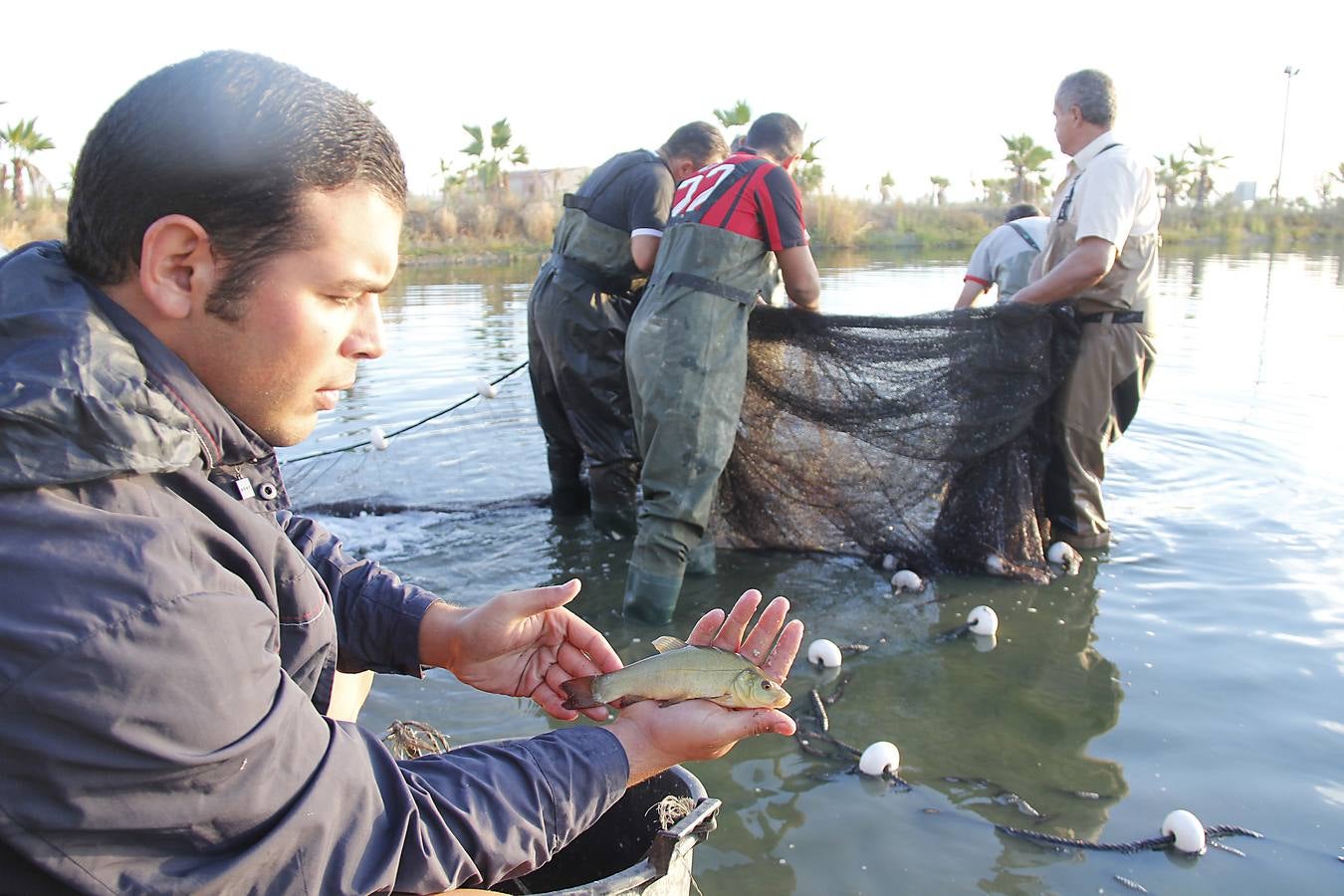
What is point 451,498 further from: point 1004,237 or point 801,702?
point 1004,237

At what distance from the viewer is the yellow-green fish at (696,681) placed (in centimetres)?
264

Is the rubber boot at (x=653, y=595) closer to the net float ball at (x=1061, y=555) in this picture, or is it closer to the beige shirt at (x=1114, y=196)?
the net float ball at (x=1061, y=555)

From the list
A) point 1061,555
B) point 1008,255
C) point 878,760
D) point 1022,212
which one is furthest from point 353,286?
point 1022,212

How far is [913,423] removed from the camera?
21.4 feet

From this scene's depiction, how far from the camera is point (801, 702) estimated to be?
4.79 m

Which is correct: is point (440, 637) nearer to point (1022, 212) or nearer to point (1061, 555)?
point (1061, 555)

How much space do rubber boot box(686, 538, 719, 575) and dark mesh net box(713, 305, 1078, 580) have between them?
598mm

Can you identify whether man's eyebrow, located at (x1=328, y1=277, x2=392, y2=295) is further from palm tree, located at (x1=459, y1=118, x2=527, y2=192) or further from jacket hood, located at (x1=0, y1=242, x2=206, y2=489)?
palm tree, located at (x1=459, y1=118, x2=527, y2=192)

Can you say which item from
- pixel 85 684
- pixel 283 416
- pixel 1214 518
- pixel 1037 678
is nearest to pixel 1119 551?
pixel 1214 518

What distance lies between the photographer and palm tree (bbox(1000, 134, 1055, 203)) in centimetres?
5638

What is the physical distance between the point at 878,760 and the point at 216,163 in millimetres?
3351

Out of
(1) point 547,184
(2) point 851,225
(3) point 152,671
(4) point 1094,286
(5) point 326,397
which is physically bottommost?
(3) point 152,671

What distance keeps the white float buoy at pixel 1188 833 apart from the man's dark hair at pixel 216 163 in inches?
138

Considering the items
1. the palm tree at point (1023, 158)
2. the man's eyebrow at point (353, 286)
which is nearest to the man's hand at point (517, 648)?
the man's eyebrow at point (353, 286)
